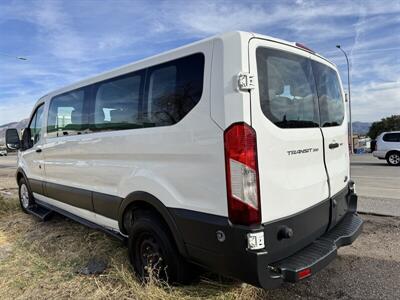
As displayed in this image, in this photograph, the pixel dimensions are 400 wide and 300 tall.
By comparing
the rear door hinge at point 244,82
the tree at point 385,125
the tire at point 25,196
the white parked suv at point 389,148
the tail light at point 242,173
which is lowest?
the tree at point 385,125

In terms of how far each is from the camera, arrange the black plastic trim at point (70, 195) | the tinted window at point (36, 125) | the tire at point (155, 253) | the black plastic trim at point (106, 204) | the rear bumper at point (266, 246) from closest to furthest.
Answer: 1. the rear bumper at point (266, 246)
2. the tire at point (155, 253)
3. the black plastic trim at point (106, 204)
4. the black plastic trim at point (70, 195)
5. the tinted window at point (36, 125)

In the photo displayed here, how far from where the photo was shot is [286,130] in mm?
2939

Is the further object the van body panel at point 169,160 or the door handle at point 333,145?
the door handle at point 333,145

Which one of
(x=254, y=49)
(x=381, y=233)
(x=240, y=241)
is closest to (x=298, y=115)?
(x=254, y=49)

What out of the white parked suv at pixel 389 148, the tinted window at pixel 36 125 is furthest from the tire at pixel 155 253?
the white parked suv at pixel 389 148

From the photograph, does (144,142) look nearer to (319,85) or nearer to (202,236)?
(202,236)

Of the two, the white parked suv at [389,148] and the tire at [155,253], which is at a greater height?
the tire at [155,253]

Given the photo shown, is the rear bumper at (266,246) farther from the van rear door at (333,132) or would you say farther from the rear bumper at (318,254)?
the van rear door at (333,132)

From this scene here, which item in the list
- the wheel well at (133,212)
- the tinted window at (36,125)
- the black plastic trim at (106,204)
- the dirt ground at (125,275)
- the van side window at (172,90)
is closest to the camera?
the van side window at (172,90)

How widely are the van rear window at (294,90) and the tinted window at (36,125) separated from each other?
14.6ft

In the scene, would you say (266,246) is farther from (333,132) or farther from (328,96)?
(328,96)

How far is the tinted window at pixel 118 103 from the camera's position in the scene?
366 cm

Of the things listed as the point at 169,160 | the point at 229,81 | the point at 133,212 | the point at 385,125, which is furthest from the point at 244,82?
the point at 385,125

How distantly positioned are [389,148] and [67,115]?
1662 cm
